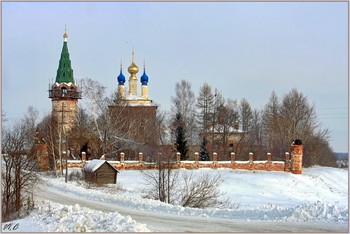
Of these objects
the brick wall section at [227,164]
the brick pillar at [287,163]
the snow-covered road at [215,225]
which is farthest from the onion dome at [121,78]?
the snow-covered road at [215,225]

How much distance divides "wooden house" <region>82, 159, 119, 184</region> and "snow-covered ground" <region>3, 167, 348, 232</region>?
66cm

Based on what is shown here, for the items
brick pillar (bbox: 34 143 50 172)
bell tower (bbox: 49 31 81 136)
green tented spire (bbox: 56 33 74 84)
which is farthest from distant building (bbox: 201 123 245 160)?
brick pillar (bbox: 34 143 50 172)

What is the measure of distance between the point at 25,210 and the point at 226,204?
8863mm

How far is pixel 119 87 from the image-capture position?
54875 mm

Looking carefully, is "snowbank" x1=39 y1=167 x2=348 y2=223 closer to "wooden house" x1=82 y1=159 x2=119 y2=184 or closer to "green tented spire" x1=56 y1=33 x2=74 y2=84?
"wooden house" x1=82 y1=159 x2=119 y2=184

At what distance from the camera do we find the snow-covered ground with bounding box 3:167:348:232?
40.4ft

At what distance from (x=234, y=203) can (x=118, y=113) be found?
795 inches

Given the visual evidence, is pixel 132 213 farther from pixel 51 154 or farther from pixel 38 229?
pixel 51 154

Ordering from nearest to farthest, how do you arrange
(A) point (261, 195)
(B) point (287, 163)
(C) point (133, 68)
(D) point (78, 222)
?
(D) point (78, 222)
(A) point (261, 195)
(B) point (287, 163)
(C) point (133, 68)

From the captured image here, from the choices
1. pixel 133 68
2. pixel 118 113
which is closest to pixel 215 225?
pixel 118 113

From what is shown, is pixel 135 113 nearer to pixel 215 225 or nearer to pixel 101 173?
pixel 101 173

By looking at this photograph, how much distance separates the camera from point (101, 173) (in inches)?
1162

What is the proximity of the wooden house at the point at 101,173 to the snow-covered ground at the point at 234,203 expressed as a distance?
66 cm

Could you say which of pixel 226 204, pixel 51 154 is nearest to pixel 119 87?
pixel 51 154
